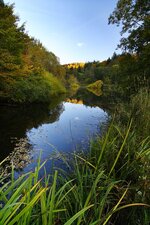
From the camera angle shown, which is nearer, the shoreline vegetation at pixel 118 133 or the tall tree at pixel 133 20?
the shoreline vegetation at pixel 118 133

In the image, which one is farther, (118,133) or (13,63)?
(13,63)

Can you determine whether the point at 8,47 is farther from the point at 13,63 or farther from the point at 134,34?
the point at 134,34

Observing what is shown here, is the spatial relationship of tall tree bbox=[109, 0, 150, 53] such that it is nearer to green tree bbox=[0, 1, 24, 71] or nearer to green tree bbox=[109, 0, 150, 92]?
green tree bbox=[109, 0, 150, 92]

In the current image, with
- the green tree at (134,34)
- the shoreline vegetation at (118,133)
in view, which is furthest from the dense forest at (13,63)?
the green tree at (134,34)

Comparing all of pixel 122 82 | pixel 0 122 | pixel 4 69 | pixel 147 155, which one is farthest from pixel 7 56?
pixel 147 155

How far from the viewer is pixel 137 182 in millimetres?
3406

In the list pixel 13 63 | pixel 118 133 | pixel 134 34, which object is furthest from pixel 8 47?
pixel 118 133

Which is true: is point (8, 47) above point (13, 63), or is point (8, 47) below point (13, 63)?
above

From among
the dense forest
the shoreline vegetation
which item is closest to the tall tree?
the shoreline vegetation

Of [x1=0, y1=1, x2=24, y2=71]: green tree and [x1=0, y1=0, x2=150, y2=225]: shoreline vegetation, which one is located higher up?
[x1=0, y1=1, x2=24, y2=71]: green tree

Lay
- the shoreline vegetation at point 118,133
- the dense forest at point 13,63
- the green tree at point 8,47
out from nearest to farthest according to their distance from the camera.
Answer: the shoreline vegetation at point 118,133 < the green tree at point 8,47 < the dense forest at point 13,63

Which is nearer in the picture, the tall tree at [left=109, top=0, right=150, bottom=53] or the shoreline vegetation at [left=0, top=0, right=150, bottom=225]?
the shoreline vegetation at [left=0, top=0, right=150, bottom=225]

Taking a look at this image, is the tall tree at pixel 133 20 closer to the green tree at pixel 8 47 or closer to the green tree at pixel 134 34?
the green tree at pixel 134 34

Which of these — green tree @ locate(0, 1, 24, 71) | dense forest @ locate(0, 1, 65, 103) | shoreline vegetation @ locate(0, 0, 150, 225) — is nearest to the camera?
shoreline vegetation @ locate(0, 0, 150, 225)
